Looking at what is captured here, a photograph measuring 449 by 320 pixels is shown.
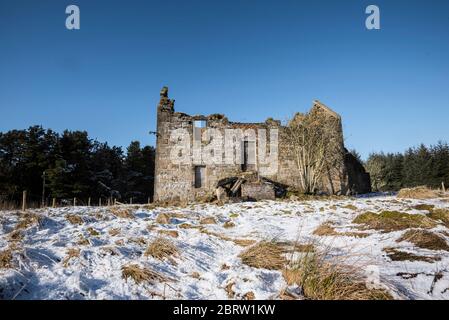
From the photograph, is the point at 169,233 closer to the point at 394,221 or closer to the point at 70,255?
the point at 70,255

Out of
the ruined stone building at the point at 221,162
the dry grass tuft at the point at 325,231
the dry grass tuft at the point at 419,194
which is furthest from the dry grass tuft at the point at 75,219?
the dry grass tuft at the point at 419,194

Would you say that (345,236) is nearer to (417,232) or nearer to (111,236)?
(417,232)

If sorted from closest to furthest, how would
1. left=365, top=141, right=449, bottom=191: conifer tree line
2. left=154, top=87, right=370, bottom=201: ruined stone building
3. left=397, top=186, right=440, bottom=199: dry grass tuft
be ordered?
left=397, top=186, right=440, bottom=199: dry grass tuft, left=154, top=87, right=370, bottom=201: ruined stone building, left=365, top=141, right=449, bottom=191: conifer tree line

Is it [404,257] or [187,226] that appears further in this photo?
[187,226]

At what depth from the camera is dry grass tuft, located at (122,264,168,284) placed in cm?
273

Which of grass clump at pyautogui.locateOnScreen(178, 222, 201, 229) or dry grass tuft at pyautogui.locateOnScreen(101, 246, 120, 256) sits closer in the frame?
dry grass tuft at pyautogui.locateOnScreen(101, 246, 120, 256)

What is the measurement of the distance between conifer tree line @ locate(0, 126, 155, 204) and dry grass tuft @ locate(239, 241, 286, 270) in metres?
25.8

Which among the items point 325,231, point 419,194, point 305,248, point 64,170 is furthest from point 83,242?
point 64,170

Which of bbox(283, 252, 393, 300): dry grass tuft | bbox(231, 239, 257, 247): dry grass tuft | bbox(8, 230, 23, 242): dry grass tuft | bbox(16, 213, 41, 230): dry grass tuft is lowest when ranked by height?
bbox(231, 239, 257, 247): dry grass tuft

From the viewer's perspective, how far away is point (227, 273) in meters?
2.99

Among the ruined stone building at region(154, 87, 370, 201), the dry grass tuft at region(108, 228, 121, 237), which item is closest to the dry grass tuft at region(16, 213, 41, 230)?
the dry grass tuft at region(108, 228, 121, 237)

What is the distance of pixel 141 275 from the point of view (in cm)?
276

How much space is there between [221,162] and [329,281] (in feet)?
45.8

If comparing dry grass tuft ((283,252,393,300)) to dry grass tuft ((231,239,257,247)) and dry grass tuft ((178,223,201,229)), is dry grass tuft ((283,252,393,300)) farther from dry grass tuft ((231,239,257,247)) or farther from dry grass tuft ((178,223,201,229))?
dry grass tuft ((178,223,201,229))
